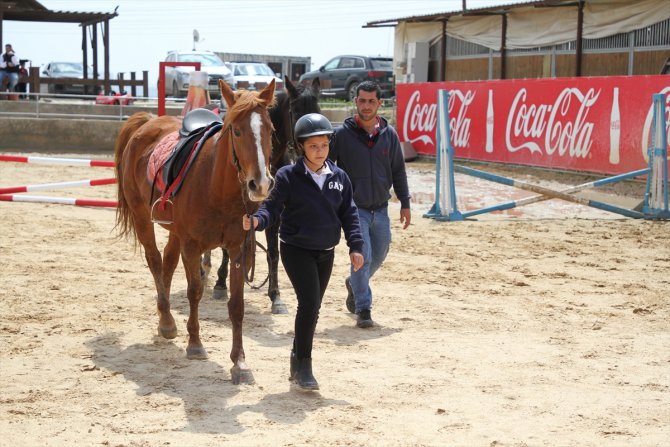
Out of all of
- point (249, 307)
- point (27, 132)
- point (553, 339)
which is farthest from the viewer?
point (27, 132)

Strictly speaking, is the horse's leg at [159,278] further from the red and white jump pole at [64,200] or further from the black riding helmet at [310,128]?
the red and white jump pole at [64,200]

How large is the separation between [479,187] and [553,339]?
9879 mm

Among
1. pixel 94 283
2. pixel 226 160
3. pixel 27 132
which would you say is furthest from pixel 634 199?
pixel 27 132

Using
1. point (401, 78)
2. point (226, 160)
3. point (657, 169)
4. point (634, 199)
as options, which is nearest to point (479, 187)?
point (634, 199)

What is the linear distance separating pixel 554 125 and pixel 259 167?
12.4 metres

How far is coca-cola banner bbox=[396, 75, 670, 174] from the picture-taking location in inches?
578

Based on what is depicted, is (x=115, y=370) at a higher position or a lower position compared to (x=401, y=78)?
lower

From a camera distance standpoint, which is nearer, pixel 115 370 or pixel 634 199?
pixel 115 370

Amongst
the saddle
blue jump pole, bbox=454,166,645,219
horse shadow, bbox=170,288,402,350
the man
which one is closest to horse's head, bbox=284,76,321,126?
the man

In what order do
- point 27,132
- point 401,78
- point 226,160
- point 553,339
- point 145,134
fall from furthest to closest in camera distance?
point 401,78
point 27,132
point 145,134
point 553,339
point 226,160

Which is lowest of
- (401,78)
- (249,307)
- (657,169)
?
(249,307)

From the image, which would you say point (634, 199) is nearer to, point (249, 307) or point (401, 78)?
point (249, 307)

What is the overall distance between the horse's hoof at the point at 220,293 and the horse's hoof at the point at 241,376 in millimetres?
2611

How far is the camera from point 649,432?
184 inches
